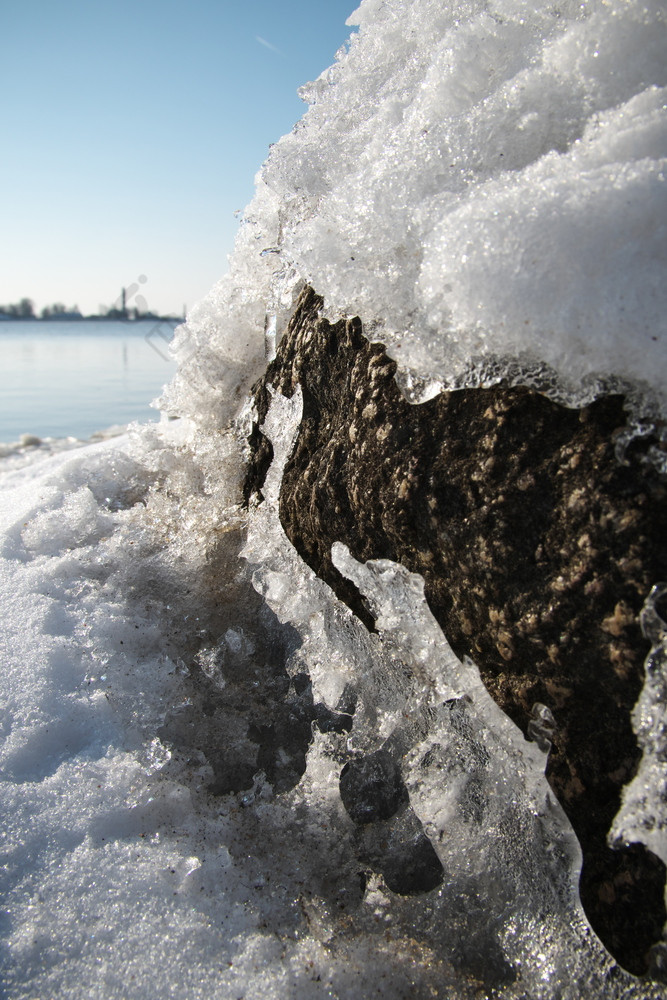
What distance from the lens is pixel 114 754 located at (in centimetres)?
139

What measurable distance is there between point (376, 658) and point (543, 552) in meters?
0.55

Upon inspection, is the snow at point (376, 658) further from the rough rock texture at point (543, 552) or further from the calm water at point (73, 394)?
the calm water at point (73, 394)

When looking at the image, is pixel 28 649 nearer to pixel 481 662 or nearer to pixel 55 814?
pixel 55 814

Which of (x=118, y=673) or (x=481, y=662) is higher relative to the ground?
(x=481, y=662)

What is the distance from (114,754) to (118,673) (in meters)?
0.22

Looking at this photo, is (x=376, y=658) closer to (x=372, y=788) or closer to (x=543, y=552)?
(x=372, y=788)

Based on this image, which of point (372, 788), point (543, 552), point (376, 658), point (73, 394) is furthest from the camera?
point (73, 394)

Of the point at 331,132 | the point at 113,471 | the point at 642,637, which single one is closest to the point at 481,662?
the point at 642,637

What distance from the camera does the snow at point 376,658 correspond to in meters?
1.02

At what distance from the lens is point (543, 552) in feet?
3.55

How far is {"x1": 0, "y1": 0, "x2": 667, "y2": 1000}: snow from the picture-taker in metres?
1.02

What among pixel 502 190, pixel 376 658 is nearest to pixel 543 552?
pixel 376 658

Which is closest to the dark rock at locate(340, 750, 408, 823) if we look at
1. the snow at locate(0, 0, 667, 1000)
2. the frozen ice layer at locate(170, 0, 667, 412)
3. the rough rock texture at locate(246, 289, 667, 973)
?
the snow at locate(0, 0, 667, 1000)

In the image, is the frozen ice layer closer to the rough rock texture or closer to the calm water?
the rough rock texture
